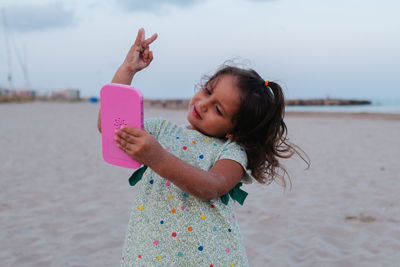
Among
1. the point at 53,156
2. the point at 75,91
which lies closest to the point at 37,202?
the point at 53,156

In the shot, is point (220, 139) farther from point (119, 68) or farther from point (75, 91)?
point (75, 91)

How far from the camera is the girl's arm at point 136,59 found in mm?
1586

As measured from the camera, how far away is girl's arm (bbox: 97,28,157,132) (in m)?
1.59

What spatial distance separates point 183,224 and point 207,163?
24 cm

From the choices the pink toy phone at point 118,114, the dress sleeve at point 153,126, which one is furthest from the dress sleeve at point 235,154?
the pink toy phone at point 118,114

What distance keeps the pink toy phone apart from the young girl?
153mm

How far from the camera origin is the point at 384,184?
200 inches

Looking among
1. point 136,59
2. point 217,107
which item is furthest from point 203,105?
point 136,59

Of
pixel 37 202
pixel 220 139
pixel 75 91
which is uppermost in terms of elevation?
pixel 220 139

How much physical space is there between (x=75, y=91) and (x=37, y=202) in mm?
57624

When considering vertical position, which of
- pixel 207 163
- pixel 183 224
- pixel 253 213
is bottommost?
pixel 253 213

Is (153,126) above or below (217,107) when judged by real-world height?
below

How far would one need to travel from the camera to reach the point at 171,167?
1.23 meters

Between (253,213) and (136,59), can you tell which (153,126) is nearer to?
(136,59)
